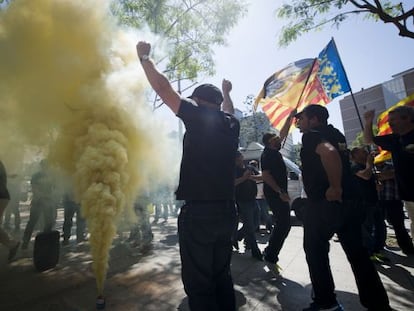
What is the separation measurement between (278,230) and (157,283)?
1.96 metres

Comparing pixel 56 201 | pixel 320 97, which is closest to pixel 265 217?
pixel 320 97

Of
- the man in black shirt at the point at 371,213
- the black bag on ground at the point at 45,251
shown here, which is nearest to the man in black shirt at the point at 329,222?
the man in black shirt at the point at 371,213

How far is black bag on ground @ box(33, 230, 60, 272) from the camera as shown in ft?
→ 13.8

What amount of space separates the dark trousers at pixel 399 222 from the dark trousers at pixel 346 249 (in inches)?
124

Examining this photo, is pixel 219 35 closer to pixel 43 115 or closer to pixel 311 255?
pixel 43 115

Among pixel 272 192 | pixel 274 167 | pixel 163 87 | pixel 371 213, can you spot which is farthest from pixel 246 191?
pixel 163 87

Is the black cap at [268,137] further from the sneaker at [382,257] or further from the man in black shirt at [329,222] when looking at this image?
the sneaker at [382,257]

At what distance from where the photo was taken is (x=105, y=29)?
13.4 feet

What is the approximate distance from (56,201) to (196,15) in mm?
7849

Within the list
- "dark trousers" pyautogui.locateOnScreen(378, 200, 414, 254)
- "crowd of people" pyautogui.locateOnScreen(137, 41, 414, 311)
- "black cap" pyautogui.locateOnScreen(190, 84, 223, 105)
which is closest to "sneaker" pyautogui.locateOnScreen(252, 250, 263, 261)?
"crowd of people" pyautogui.locateOnScreen(137, 41, 414, 311)

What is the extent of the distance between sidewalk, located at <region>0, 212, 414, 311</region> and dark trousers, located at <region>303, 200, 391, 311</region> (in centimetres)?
38

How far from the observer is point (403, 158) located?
299 centimetres

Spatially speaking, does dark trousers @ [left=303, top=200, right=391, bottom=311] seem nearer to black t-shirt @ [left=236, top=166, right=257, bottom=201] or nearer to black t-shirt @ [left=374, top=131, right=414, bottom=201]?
black t-shirt @ [left=374, top=131, right=414, bottom=201]

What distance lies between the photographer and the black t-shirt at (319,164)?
2702mm
